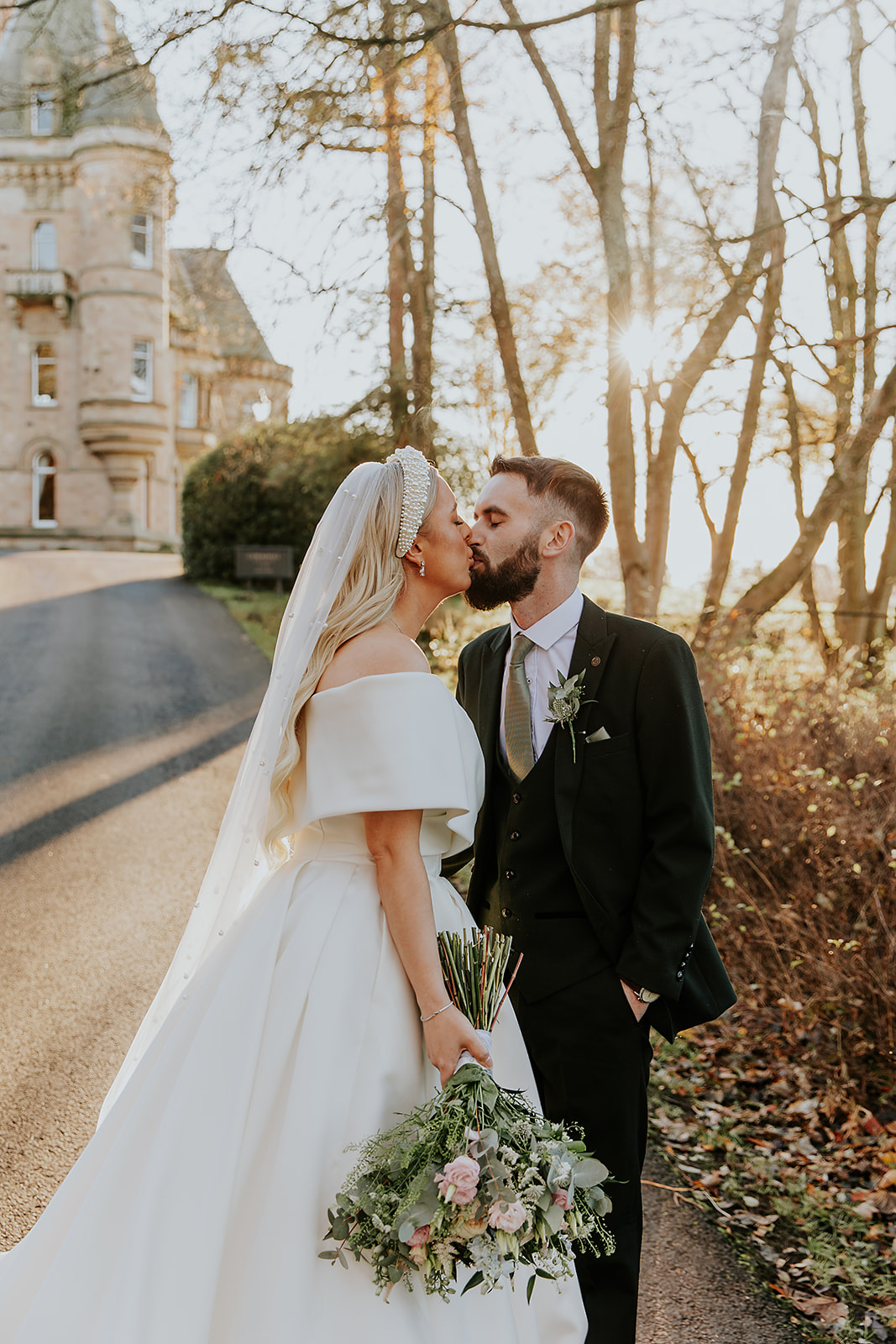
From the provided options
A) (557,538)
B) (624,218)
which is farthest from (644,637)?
(624,218)

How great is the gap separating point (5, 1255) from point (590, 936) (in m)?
1.76

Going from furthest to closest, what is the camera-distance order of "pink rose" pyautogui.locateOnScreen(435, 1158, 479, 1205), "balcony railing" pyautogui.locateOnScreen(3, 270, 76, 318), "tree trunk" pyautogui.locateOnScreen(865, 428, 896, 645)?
"balcony railing" pyautogui.locateOnScreen(3, 270, 76, 318) → "tree trunk" pyautogui.locateOnScreen(865, 428, 896, 645) → "pink rose" pyautogui.locateOnScreen(435, 1158, 479, 1205)

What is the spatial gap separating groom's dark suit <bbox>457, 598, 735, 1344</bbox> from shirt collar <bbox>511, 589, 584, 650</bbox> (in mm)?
117

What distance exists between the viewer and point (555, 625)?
3.02m

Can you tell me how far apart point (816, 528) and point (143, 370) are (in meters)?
33.4

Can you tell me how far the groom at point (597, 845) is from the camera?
273 cm

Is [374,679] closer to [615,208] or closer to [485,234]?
[615,208]

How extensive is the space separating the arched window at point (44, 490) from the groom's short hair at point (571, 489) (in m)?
36.5

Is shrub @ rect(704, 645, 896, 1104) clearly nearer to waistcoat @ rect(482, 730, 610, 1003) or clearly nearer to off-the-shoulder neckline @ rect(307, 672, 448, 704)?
waistcoat @ rect(482, 730, 610, 1003)

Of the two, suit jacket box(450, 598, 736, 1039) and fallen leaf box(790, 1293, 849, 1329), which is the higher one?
suit jacket box(450, 598, 736, 1039)

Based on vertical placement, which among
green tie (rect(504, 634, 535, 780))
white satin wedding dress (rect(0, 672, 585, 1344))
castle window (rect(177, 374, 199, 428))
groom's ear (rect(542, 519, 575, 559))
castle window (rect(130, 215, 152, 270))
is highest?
castle window (rect(130, 215, 152, 270))

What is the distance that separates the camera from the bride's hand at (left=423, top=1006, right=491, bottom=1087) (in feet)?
7.61

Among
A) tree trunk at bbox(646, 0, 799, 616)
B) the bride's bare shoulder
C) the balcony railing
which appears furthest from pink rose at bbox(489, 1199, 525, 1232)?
the balcony railing

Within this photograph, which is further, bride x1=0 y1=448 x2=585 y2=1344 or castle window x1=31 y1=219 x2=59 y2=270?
castle window x1=31 y1=219 x2=59 y2=270
